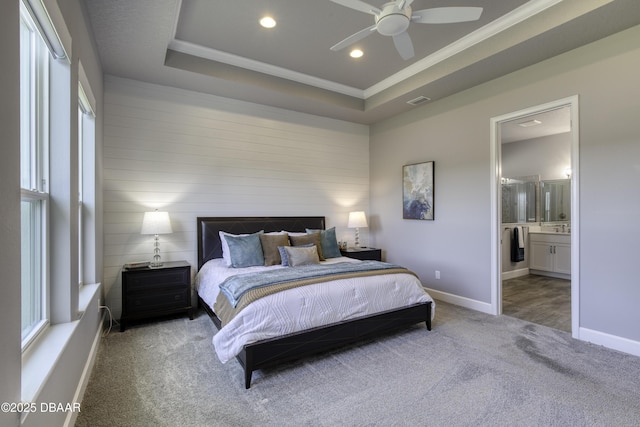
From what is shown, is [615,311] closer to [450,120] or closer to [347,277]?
[347,277]

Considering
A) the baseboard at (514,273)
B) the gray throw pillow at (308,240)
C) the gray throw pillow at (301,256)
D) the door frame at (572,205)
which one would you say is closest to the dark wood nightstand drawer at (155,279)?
the gray throw pillow at (301,256)

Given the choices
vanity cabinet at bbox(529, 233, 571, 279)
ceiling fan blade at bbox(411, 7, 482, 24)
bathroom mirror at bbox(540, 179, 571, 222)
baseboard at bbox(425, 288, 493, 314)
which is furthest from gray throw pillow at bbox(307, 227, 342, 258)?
bathroom mirror at bbox(540, 179, 571, 222)

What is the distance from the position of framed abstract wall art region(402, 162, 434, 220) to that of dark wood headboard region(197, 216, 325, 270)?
66.1 inches

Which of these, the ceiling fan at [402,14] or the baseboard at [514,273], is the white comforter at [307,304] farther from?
the baseboard at [514,273]

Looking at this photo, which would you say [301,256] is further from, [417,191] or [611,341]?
[611,341]

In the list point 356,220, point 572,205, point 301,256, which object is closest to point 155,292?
point 301,256

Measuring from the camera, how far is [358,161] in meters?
5.64

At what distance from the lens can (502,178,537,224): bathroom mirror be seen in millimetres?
6277

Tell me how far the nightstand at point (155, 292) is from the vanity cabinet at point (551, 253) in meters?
6.27

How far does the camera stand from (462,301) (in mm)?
4203

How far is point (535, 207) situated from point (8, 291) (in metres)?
7.78

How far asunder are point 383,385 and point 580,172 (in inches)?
112

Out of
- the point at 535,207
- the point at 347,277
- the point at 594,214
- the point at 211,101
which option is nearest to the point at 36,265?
the point at 347,277

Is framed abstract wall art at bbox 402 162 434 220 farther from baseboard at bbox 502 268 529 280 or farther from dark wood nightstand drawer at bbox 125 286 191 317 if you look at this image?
dark wood nightstand drawer at bbox 125 286 191 317
